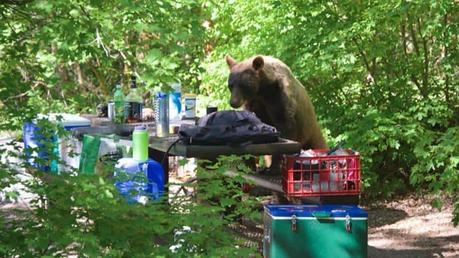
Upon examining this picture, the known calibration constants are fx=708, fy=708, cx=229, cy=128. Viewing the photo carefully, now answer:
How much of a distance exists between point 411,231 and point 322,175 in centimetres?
290

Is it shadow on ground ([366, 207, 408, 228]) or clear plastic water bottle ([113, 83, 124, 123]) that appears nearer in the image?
clear plastic water bottle ([113, 83, 124, 123])

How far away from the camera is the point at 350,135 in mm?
7641

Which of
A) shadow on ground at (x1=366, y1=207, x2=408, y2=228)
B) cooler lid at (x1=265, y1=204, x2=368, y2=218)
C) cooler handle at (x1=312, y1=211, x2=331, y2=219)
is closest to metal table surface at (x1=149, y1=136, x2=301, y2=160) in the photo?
cooler lid at (x1=265, y1=204, x2=368, y2=218)

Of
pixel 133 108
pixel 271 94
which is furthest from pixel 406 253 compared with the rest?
pixel 133 108

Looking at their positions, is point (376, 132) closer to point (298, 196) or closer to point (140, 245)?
point (298, 196)

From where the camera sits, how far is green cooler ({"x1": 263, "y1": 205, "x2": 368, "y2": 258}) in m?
4.52

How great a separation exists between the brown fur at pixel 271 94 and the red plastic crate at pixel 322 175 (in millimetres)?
1074

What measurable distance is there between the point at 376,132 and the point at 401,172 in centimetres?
189

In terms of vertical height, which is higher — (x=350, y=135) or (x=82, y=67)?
(x=82, y=67)

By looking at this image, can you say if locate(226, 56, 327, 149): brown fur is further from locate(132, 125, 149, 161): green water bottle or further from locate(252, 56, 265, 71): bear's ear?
locate(132, 125, 149, 161): green water bottle

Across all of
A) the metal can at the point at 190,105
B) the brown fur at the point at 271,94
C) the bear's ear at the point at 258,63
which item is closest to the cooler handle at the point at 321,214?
the brown fur at the point at 271,94

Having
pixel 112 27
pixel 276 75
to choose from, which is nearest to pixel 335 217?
pixel 276 75

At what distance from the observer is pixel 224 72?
8.83 meters

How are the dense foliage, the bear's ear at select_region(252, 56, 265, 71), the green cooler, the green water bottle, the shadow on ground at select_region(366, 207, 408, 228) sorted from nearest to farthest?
the dense foliage → the green cooler → the green water bottle → the bear's ear at select_region(252, 56, 265, 71) → the shadow on ground at select_region(366, 207, 408, 228)
